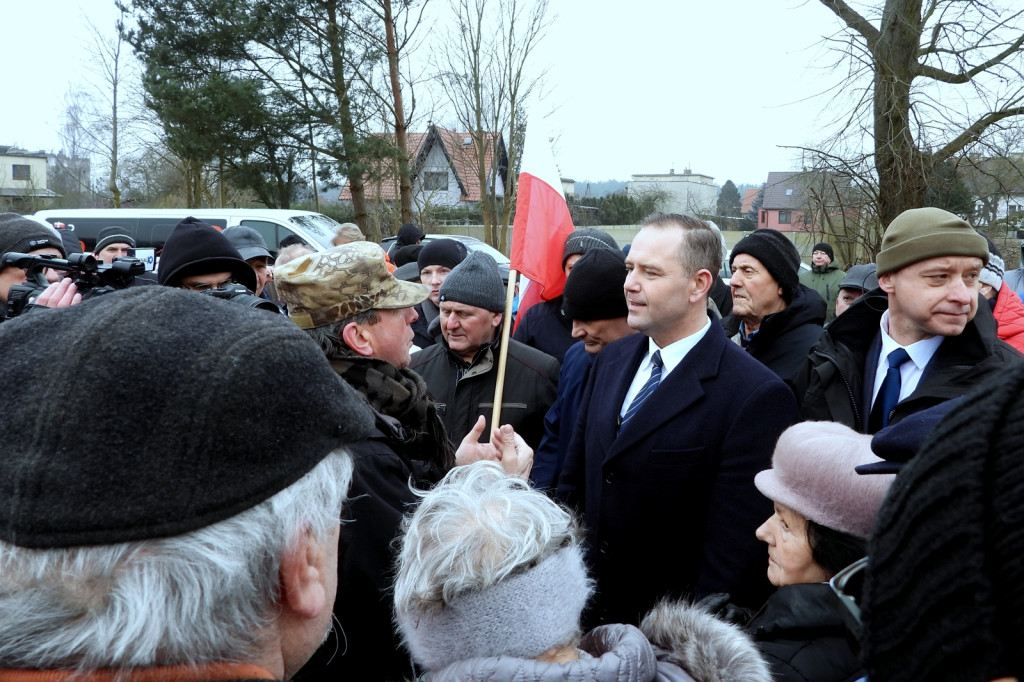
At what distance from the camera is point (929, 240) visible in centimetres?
292

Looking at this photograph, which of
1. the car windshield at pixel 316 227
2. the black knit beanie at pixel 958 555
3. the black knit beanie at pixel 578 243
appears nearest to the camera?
the black knit beanie at pixel 958 555

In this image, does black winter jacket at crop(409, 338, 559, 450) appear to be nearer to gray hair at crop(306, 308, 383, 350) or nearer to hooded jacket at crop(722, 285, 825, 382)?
hooded jacket at crop(722, 285, 825, 382)

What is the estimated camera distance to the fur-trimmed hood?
1.52 metres

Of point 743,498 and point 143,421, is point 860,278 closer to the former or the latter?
point 743,498

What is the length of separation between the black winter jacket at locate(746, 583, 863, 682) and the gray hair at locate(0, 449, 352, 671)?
1.33 metres

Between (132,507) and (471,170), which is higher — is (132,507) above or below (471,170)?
below

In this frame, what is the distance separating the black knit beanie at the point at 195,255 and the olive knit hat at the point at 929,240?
2641 millimetres

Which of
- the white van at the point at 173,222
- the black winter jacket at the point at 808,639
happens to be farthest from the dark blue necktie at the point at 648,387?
the white van at the point at 173,222

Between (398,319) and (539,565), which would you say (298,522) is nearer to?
(539,565)

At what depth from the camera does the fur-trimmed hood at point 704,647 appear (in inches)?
59.9

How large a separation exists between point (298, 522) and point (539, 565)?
64 centimetres

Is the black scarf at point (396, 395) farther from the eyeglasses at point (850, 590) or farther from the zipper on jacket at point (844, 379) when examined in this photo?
the zipper on jacket at point (844, 379)

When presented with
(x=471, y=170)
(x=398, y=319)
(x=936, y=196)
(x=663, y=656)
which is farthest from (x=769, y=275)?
(x=471, y=170)

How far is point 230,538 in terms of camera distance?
100cm
